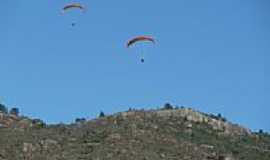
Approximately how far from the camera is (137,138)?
5477 inches

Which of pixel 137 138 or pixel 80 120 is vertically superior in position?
pixel 80 120

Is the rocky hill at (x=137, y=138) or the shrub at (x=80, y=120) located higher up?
the shrub at (x=80, y=120)

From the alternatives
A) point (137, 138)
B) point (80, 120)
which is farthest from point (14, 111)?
point (137, 138)

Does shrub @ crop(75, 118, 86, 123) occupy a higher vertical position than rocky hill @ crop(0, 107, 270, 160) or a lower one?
higher

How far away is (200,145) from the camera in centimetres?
14800

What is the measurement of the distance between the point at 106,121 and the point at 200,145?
582 inches

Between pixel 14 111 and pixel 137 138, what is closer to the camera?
pixel 137 138

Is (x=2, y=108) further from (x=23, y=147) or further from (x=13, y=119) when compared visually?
(x=23, y=147)

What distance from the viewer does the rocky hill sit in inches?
5138

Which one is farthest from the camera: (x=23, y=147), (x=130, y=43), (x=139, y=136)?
(x=139, y=136)

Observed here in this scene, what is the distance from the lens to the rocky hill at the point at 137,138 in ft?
428

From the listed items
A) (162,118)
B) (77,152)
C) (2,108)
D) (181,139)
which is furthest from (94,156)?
(2,108)

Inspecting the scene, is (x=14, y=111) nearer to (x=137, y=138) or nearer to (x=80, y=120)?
(x=80, y=120)

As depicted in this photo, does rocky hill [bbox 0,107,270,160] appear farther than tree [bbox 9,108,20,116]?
No
